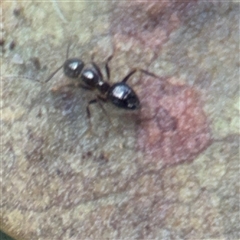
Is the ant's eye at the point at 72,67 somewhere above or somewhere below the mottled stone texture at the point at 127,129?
above

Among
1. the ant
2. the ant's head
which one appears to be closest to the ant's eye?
the ant

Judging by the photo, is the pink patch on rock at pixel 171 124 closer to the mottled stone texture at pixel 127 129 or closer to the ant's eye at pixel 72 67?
the mottled stone texture at pixel 127 129

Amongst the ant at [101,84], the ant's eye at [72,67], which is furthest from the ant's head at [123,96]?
the ant's eye at [72,67]

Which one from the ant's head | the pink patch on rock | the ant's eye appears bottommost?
the pink patch on rock

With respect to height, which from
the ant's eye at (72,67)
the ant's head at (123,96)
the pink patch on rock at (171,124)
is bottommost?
the pink patch on rock at (171,124)

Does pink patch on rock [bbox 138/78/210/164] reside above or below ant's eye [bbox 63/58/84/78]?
below

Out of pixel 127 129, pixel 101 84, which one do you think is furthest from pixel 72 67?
pixel 127 129

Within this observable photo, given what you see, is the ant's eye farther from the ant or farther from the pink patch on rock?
the pink patch on rock
